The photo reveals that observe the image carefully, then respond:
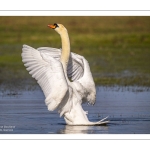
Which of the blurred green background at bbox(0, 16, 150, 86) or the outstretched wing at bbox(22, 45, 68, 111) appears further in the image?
the blurred green background at bbox(0, 16, 150, 86)

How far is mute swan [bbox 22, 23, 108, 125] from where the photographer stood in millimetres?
16000

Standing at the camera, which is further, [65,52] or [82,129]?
[65,52]

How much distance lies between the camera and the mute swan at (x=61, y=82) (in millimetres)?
16000

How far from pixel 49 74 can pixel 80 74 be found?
1.87 m

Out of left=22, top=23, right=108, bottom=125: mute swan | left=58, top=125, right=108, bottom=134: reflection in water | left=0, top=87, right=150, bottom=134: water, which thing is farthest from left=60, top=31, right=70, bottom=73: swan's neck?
left=58, top=125, right=108, bottom=134: reflection in water

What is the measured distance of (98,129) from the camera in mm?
16125

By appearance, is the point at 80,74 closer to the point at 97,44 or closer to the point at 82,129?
the point at 82,129

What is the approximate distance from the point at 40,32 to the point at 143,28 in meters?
4.19

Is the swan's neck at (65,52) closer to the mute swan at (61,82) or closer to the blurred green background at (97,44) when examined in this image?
Result: the mute swan at (61,82)

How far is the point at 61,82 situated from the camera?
1595cm

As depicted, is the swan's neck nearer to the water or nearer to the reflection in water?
the water

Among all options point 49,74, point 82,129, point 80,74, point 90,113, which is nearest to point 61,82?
point 49,74

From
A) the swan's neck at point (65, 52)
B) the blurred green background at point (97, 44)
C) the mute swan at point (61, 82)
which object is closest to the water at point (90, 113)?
the mute swan at point (61, 82)
